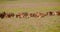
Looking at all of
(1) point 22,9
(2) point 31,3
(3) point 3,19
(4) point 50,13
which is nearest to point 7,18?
(3) point 3,19

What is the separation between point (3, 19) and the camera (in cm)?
102

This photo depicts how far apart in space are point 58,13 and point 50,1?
134mm

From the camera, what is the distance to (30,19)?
1022 mm

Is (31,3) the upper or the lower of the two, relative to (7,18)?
upper

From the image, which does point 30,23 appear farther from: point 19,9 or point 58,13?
point 58,13

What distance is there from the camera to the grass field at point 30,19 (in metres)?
0.98

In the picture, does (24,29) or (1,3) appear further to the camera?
(1,3)

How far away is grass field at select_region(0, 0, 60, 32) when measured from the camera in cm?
98

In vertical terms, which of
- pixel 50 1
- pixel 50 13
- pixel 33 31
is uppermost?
pixel 50 1

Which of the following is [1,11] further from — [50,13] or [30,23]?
[50,13]

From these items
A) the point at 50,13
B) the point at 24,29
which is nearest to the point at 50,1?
the point at 50,13

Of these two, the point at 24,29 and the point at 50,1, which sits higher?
the point at 50,1

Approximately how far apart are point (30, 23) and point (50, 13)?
21 cm

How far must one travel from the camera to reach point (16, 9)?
107cm
